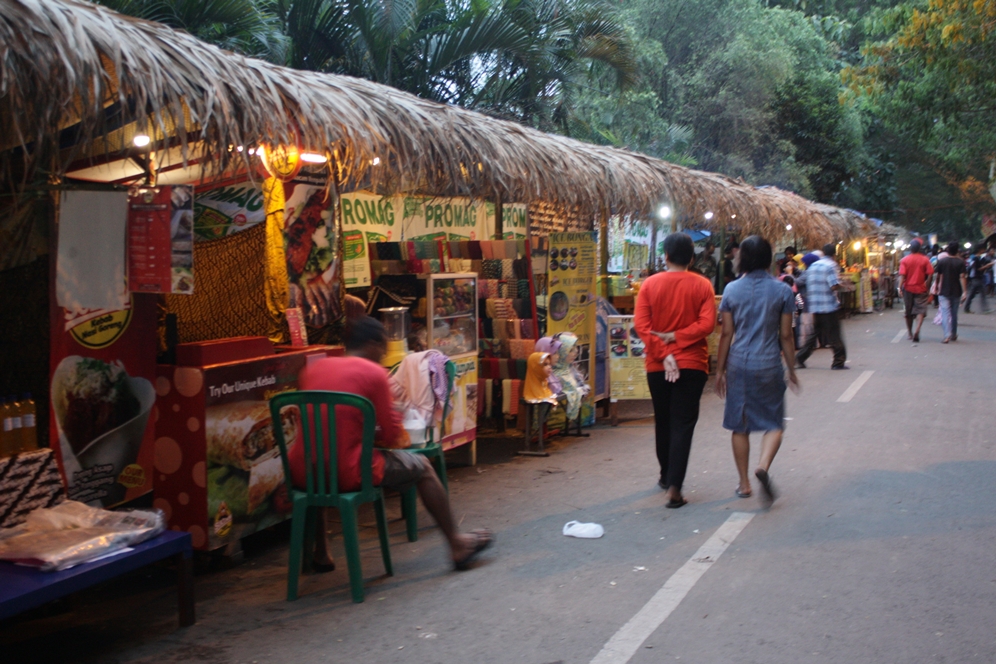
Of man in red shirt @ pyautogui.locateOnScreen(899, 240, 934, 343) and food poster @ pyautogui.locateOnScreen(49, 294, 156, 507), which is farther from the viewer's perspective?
man in red shirt @ pyautogui.locateOnScreen(899, 240, 934, 343)

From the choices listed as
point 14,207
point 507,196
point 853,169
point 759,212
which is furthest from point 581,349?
point 853,169

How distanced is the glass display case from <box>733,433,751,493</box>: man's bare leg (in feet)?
8.09

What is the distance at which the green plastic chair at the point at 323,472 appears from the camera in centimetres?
438

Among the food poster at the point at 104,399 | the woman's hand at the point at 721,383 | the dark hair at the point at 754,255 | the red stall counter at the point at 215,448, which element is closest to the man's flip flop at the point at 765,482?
the woman's hand at the point at 721,383

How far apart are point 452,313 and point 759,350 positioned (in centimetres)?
266

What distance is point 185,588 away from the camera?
420 centimetres

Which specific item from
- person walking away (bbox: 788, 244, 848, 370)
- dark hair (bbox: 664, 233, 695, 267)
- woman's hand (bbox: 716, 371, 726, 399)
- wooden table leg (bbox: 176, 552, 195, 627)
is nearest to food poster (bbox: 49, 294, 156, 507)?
wooden table leg (bbox: 176, 552, 195, 627)

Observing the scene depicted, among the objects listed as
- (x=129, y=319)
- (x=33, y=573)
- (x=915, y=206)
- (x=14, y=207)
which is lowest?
(x=33, y=573)

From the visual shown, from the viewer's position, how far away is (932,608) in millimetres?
4168

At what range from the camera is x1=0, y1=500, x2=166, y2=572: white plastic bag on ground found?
12.1 feet

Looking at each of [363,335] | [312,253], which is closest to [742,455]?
[363,335]

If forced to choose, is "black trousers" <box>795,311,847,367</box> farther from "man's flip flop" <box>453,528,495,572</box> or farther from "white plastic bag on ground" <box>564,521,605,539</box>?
"man's flip flop" <box>453,528,495,572</box>

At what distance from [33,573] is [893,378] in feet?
37.4

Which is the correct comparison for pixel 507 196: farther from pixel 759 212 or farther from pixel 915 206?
pixel 915 206
